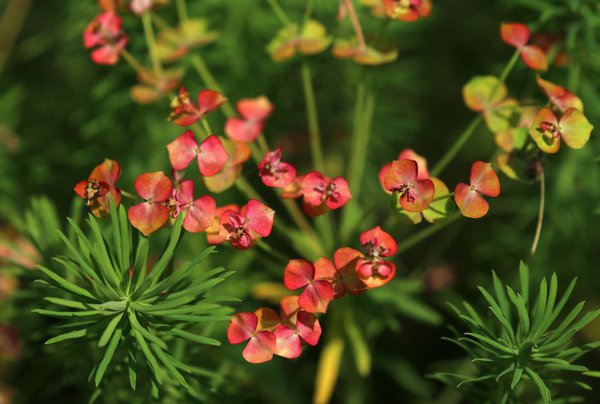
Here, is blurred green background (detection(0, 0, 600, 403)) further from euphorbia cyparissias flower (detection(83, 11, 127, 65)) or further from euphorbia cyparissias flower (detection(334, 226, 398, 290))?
Answer: euphorbia cyparissias flower (detection(334, 226, 398, 290))

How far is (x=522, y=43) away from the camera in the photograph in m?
0.75

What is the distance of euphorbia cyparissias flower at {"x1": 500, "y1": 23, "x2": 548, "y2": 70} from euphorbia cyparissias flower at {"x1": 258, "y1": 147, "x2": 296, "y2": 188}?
0.30m

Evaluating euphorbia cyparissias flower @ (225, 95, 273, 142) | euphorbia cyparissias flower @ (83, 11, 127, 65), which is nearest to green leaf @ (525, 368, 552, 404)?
euphorbia cyparissias flower @ (225, 95, 273, 142)

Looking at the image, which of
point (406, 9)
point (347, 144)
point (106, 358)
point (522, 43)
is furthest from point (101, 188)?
point (347, 144)

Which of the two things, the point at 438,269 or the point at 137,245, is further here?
the point at 438,269

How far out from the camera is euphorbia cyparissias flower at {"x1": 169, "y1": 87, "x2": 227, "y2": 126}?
0.70 meters

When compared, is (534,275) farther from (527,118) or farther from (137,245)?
(137,245)

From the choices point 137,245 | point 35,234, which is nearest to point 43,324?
point 35,234

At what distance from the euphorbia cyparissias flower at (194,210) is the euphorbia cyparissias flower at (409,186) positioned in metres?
0.17

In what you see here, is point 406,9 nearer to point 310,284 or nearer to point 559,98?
point 559,98

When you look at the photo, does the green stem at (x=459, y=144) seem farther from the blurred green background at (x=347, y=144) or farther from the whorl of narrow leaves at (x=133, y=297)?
the whorl of narrow leaves at (x=133, y=297)

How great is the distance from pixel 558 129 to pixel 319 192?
0.24 m

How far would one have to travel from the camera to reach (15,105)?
46.0 inches

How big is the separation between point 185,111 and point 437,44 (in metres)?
0.74
